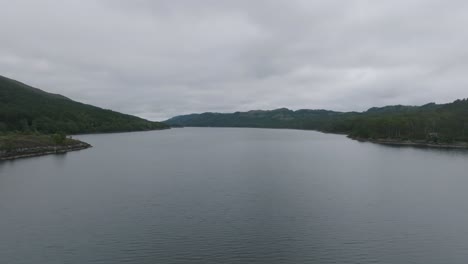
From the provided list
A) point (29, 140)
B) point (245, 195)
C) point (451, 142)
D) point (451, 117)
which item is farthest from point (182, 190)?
point (451, 117)

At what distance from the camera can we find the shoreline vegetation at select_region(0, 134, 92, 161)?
84812 mm

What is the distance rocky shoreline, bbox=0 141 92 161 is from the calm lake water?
24983 millimetres

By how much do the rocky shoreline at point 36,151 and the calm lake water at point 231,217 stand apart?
25.0 meters

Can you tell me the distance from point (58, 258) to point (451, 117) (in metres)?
182

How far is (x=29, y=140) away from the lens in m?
98.9

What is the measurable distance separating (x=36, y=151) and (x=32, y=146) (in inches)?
107

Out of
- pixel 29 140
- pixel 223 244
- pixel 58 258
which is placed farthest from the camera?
pixel 29 140

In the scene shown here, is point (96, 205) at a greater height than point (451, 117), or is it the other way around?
point (451, 117)

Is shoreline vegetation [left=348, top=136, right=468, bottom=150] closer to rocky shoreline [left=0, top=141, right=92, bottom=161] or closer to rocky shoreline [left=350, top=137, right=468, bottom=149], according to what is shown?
rocky shoreline [left=350, top=137, right=468, bottom=149]

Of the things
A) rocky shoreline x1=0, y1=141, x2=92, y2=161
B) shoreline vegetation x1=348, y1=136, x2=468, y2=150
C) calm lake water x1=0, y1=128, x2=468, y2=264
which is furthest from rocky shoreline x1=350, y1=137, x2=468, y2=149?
rocky shoreline x1=0, y1=141, x2=92, y2=161

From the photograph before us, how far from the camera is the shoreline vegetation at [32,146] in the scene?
8481cm

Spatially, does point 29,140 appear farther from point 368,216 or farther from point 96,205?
point 368,216

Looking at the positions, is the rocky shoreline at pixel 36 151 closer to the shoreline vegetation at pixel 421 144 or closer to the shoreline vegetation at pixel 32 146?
the shoreline vegetation at pixel 32 146

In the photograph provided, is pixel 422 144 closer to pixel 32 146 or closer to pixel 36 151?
pixel 36 151
